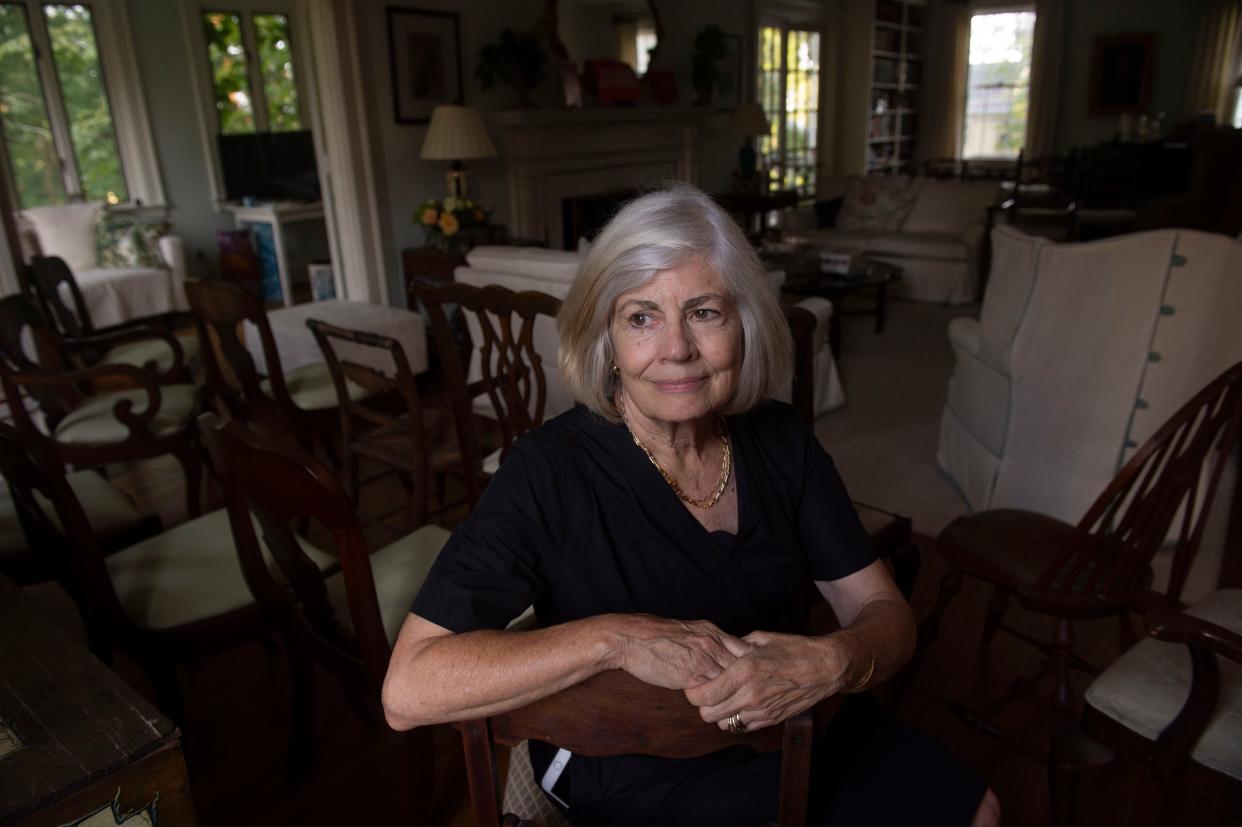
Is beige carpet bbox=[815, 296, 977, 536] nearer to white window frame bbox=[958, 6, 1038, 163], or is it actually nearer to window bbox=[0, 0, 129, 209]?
white window frame bbox=[958, 6, 1038, 163]

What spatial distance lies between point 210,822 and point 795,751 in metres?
1.48

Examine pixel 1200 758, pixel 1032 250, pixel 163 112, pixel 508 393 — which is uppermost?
pixel 163 112

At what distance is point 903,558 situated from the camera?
71.2 inches

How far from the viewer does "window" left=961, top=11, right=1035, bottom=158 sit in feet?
29.8

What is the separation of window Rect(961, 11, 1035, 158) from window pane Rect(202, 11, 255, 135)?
7.59 meters

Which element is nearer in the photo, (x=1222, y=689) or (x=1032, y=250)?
(x=1222, y=689)

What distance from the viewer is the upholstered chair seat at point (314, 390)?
2889mm

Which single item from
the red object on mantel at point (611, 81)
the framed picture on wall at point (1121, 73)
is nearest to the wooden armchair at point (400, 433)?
the red object on mantel at point (611, 81)

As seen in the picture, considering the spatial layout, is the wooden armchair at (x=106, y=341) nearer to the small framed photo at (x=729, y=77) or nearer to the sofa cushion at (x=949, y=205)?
the small framed photo at (x=729, y=77)


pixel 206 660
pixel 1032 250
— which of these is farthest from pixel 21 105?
pixel 1032 250

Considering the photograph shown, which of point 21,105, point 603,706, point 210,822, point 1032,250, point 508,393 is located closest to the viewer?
point 603,706

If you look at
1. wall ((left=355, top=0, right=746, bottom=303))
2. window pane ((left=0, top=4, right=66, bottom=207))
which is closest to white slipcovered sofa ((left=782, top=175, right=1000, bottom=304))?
wall ((left=355, top=0, right=746, bottom=303))

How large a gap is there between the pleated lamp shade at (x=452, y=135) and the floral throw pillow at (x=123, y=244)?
281cm

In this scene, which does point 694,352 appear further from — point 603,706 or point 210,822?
point 210,822
